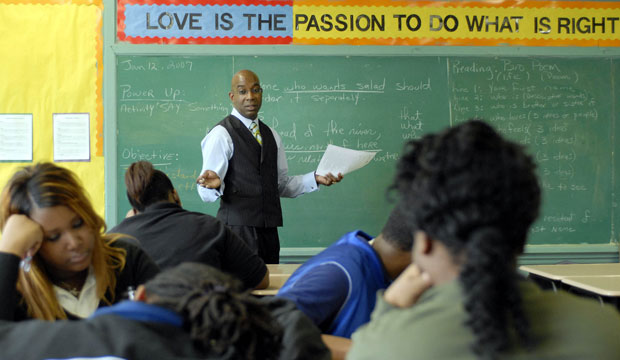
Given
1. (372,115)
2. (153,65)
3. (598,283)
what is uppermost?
(153,65)

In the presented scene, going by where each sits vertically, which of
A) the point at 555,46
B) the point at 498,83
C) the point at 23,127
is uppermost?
the point at 555,46

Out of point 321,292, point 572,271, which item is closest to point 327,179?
point 572,271

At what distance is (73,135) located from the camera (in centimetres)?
397

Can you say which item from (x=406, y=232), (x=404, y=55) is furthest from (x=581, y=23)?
(x=406, y=232)

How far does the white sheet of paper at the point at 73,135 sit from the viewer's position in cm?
397

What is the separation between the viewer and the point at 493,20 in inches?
163

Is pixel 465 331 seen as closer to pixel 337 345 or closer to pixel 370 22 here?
pixel 337 345

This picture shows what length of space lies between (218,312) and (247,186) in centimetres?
257

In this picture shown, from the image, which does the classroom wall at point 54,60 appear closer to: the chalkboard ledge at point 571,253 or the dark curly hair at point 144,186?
the dark curly hair at point 144,186

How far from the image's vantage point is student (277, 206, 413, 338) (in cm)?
139

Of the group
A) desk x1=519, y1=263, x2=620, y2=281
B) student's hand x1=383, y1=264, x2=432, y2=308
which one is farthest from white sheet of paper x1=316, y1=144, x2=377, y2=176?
student's hand x1=383, y1=264, x2=432, y2=308

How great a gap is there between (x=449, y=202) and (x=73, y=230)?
1088mm

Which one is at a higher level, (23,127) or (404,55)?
(404,55)

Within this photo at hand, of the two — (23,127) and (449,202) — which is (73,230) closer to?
(449,202)
